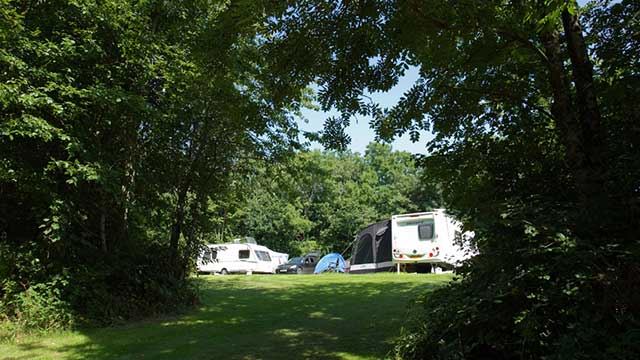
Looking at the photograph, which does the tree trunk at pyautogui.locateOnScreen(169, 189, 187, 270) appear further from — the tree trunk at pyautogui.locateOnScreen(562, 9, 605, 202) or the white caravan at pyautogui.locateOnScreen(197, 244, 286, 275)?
the white caravan at pyautogui.locateOnScreen(197, 244, 286, 275)

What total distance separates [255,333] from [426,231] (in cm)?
1252

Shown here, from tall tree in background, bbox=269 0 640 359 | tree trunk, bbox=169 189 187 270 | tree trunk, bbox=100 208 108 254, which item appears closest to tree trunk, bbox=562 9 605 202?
tall tree in background, bbox=269 0 640 359

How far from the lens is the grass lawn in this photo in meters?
6.04

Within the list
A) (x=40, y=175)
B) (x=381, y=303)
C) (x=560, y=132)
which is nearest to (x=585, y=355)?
(x=560, y=132)

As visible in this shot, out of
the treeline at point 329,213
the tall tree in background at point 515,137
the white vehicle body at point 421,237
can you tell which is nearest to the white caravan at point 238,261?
the white vehicle body at point 421,237

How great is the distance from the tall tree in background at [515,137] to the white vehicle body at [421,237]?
12754mm

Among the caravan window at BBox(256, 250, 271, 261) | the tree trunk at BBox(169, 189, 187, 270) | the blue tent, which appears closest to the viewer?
the tree trunk at BBox(169, 189, 187, 270)

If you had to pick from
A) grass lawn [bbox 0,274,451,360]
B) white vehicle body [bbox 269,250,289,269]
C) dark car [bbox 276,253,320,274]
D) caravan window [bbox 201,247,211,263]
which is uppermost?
white vehicle body [bbox 269,250,289,269]

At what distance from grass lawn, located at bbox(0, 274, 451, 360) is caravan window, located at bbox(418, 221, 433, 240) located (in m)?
7.91

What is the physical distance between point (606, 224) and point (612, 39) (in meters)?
2.17

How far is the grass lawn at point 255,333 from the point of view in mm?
6039

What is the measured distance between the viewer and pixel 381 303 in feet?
30.8

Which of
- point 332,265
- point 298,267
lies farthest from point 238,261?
point 332,265

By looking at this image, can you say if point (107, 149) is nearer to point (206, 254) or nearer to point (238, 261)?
point (206, 254)
